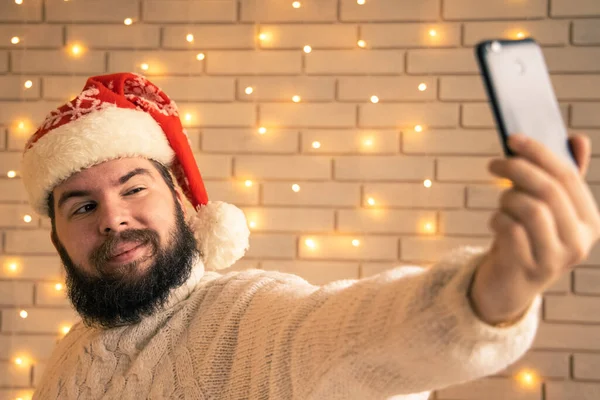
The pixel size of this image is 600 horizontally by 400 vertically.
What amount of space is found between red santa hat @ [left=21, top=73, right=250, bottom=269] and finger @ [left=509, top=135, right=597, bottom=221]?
1029mm

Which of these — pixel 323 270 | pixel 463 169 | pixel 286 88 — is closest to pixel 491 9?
pixel 463 169

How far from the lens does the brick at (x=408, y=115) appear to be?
2.52 m

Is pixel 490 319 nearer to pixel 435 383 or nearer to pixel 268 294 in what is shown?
pixel 435 383

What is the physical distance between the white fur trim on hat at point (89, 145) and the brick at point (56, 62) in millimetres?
1229

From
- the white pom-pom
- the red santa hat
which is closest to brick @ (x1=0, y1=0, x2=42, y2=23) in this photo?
the red santa hat

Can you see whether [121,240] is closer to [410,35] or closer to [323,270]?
[323,270]

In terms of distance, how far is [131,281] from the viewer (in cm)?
137

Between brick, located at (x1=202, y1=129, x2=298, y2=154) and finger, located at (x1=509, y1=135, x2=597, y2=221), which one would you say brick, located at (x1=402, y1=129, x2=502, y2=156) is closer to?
brick, located at (x1=202, y1=129, x2=298, y2=154)

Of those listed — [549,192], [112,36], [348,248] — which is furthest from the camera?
[112,36]

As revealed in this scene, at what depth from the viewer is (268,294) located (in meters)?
1.12

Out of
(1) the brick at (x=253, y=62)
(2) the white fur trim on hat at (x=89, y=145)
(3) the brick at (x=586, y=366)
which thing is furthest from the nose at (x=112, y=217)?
(3) the brick at (x=586, y=366)

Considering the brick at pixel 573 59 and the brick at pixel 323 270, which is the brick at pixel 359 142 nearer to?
the brick at pixel 323 270

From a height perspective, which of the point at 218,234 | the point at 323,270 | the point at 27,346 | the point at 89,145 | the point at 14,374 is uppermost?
the point at 89,145

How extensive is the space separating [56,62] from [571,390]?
7.86 feet
